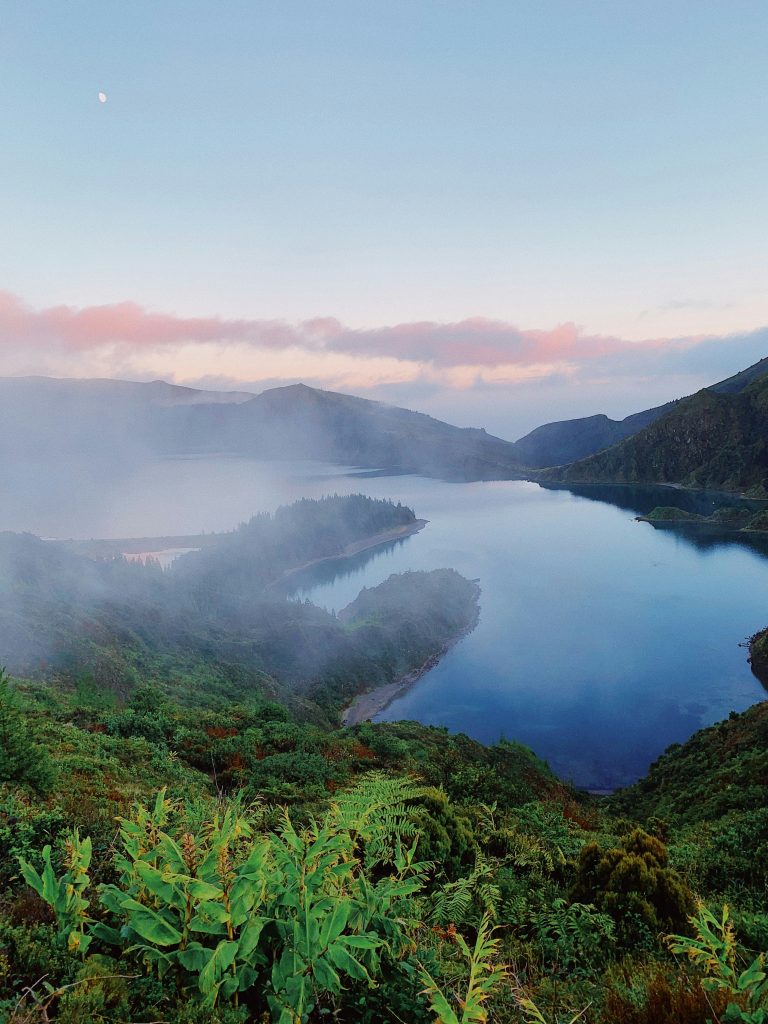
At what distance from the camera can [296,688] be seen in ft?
201

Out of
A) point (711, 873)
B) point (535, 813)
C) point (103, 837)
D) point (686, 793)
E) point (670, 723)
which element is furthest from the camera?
point (670, 723)

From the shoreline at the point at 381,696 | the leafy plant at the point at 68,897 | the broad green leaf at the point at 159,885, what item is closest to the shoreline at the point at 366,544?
the shoreline at the point at 381,696

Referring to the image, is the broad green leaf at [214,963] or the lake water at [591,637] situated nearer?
the broad green leaf at [214,963]

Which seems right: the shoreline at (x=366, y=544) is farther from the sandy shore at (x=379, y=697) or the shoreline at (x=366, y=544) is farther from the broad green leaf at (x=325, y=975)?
the broad green leaf at (x=325, y=975)

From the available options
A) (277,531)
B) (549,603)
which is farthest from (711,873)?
(277,531)

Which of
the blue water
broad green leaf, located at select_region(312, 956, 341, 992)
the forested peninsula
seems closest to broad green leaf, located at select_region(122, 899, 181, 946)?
the forested peninsula

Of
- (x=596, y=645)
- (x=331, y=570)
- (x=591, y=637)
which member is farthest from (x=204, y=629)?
(x=331, y=570)

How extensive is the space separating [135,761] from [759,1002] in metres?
11.4

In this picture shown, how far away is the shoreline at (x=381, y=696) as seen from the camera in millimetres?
59531

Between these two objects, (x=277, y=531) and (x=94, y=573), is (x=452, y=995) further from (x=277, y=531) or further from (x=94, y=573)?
(x=277, y=531)

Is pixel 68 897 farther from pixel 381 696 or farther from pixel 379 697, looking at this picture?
pixel 381 696

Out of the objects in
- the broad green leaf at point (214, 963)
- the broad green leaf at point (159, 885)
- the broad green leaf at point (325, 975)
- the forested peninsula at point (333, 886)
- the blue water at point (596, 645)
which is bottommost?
the blue water at point (596, 645)

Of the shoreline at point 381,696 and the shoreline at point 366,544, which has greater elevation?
the shoreline at point 366,544

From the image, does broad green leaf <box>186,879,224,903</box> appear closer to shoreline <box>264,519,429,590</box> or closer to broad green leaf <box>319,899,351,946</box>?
broad green leaf <box>319,899,351,946</box>
